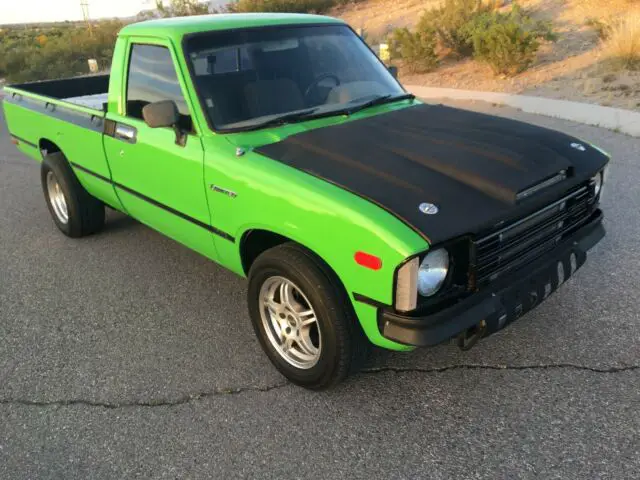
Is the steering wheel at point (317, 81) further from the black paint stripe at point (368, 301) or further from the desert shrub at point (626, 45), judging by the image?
the desert shrub at point (626, 45)

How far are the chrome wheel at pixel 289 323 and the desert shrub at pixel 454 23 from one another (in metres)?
12.0

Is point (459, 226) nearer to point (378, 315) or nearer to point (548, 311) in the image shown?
point (378, 315)

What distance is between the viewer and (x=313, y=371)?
2.98 m

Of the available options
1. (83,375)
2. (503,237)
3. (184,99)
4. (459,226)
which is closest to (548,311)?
(503,237)

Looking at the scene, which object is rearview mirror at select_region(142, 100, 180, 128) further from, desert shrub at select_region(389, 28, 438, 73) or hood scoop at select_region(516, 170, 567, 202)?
desert shrub at select_region(389, 28, 438, 73)

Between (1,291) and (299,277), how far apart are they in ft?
9.69

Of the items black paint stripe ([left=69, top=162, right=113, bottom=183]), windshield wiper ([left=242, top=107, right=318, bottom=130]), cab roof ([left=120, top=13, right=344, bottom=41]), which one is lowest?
black paint stripe ([left=69, top=162, right=113, bottom=183])

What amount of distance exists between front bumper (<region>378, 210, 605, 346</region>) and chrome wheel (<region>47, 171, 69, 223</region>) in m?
4.06

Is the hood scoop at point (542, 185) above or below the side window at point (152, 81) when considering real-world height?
below

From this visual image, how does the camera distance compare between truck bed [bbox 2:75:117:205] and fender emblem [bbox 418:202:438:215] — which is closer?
fender emblem [bbox 418:202:438:215]

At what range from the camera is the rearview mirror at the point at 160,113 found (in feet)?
10.7

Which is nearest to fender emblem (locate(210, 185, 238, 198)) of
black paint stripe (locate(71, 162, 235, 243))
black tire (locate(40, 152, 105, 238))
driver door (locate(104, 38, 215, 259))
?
driver door (locate(104, 38, 215, 259))

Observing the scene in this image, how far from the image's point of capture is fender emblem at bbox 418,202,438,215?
98.8 inches

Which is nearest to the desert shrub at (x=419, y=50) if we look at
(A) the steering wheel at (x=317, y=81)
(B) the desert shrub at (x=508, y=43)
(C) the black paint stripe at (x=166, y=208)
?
(B) the desert shrub at (x=508, y=43)
